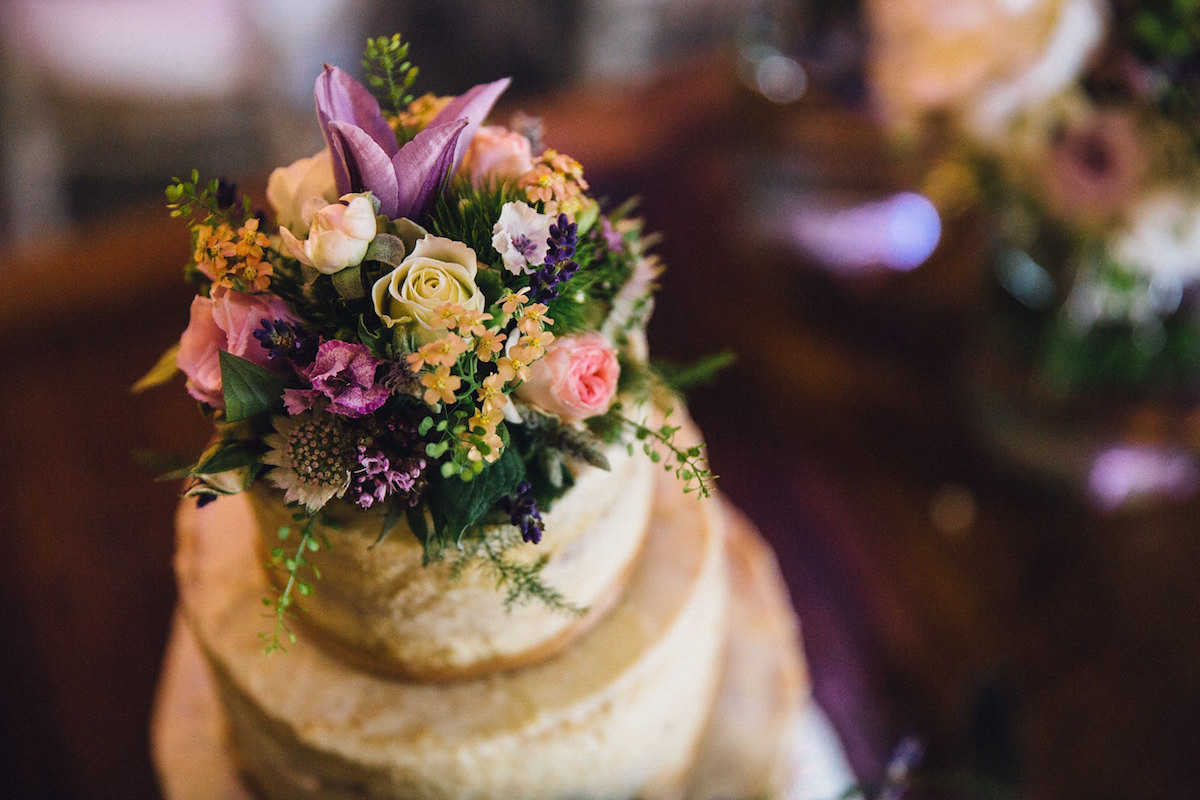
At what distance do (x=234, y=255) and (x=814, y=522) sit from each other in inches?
53.6

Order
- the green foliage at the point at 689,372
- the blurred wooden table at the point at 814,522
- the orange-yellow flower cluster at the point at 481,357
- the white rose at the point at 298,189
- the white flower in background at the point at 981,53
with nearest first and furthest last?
the orange-yellow flower cluster at the point at 481,357 → the white rose at the point at 298,189 → the green foliage at the point at 689,372 → the white flower in background at the point at 981,53 → the blurred wooden table at the point at 814,522

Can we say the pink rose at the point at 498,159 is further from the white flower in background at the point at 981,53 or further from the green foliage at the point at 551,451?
the white flower in background at the point at 981,53

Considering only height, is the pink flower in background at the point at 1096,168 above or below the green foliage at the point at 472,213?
below

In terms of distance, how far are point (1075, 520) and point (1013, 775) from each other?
0.58 metres

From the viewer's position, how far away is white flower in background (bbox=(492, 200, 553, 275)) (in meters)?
0.81

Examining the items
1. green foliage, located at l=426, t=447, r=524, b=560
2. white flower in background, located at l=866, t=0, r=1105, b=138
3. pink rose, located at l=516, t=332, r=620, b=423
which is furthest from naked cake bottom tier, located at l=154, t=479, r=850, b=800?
white flower in background, located at l=866, t=0, r=1105, b=138

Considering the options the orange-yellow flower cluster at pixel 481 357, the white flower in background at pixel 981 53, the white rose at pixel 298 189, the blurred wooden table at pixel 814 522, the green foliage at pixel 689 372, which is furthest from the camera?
the blurred wooden table at pixel 814 522

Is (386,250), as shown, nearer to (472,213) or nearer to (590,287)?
(472,213)

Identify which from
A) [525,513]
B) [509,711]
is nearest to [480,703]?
[509,711]

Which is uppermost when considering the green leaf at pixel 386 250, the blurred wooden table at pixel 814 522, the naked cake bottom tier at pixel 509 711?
the green leaf at pixel 386 250

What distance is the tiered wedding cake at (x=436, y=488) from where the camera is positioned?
0.82m

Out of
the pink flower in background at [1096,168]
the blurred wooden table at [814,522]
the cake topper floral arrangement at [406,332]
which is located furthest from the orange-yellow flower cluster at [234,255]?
the pink flower in background at [1096,168]

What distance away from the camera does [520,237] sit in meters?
0.82

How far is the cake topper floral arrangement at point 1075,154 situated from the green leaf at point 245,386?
1.20 metres
